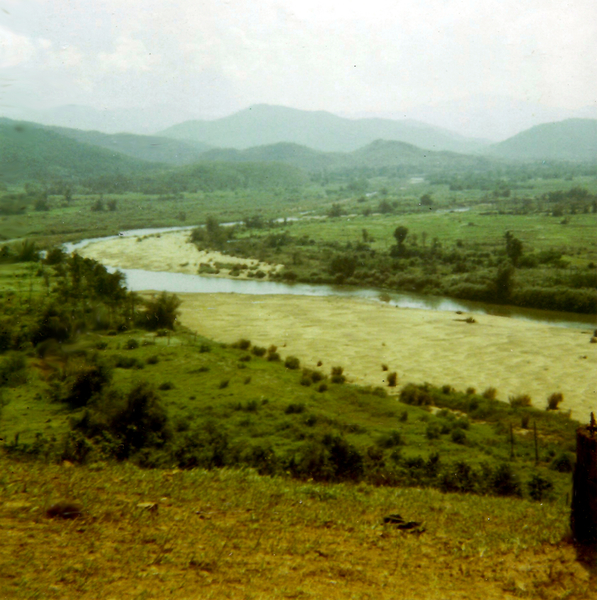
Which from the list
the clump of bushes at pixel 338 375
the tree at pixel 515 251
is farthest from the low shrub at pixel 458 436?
the tree at pixel 515 251

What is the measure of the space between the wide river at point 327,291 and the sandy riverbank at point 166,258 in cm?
225

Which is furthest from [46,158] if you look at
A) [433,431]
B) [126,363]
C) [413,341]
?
[413,341]

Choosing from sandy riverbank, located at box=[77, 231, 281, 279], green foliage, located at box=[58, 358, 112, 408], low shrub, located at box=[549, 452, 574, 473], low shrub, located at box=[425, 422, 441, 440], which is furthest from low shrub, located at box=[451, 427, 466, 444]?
sandy riverbank, located at box=[77, 231, 281, 279]

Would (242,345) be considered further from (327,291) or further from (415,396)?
(327,291)

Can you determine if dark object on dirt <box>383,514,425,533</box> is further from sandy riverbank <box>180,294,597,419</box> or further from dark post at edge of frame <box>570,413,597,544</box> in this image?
sandy riverbank <box>180,294,597,419</box>

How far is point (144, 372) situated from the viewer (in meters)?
23.4

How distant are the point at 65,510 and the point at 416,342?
1061 inches

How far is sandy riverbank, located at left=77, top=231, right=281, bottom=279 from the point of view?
194 feet

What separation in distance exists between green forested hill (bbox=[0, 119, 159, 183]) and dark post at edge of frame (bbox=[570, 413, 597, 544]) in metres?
6.99

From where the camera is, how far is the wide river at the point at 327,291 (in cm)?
4175

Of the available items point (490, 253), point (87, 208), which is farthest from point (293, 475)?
point (87, 208)

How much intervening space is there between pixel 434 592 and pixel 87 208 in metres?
91.7

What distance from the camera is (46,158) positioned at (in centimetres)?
2284

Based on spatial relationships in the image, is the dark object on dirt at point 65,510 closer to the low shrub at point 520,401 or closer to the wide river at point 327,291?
the low shrub at point 520,401
